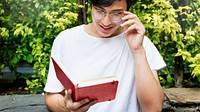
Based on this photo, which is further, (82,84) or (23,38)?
(23,38)

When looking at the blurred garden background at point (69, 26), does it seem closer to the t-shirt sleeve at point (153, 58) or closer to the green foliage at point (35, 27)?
the green foliage at point (35, 27)

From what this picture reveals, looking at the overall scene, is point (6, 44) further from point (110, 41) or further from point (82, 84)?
point (82, 84)

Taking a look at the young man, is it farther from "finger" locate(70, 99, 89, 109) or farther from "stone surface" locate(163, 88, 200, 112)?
"stone surface" locate(163, 88, 200, 112)

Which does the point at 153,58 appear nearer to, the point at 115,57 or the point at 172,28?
the point at 115,57

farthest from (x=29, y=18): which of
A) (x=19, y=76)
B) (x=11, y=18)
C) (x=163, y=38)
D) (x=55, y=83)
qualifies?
(x=55, y=83)

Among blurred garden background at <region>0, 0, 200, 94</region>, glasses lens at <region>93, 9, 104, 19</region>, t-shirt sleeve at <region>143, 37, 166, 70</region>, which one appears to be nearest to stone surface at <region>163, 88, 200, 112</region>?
blurred garden background at <region>0, 0, 200, 94</region>

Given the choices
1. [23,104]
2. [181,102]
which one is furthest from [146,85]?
[23,104]

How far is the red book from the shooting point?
4.45 feet

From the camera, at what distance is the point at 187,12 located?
11.8 feet

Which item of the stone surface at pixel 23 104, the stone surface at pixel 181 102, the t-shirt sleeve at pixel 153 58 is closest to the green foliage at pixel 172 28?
the stone surface at pixel 181 102

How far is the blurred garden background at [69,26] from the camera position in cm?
346

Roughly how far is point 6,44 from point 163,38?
1.61m

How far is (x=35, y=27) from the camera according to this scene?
12.0 ft

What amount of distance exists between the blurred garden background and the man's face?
158 cm
